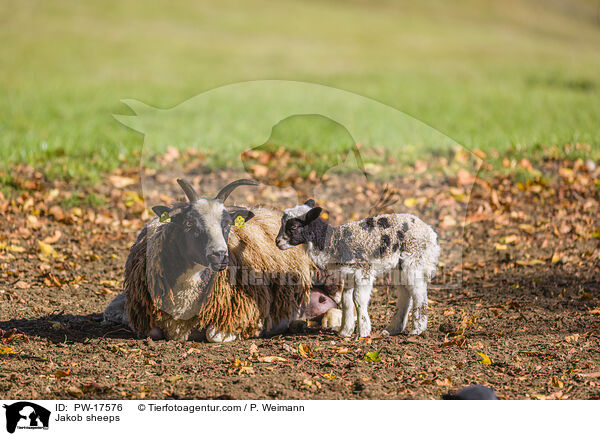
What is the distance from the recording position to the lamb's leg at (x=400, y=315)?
5.21 meters

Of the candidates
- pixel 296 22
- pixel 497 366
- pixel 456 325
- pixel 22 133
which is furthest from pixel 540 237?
pixel 296 22

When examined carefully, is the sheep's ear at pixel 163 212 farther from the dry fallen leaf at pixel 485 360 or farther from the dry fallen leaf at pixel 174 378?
the dry fallen leaf at pixel 485 360

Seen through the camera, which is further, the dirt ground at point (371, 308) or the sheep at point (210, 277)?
the sheep at point (210, 277)

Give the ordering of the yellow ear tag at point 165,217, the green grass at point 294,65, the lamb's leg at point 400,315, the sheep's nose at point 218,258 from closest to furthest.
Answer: the sheep's nose at point 218,258 < the yellow ear tag at point 165,217 < the lamb's leg at point 400,315 < the green grass at point 294,65

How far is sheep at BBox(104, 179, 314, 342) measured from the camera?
15.9ft

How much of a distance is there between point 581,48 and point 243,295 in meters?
24.7

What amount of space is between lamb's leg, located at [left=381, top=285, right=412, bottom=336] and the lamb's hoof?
460 millimetres

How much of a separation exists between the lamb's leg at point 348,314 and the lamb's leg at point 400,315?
0.29 m

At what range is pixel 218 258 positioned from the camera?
4684 millimetres

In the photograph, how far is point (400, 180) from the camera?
9.83 metres

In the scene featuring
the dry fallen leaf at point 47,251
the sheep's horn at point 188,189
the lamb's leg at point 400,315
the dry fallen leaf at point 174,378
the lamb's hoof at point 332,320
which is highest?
the sheep's horn at point 188,189

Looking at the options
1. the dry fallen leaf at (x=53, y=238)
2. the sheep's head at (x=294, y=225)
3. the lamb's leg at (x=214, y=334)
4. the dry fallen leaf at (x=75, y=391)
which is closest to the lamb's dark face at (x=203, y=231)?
the sheep's head at (x=294, y=225)

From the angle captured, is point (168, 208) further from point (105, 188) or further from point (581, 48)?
point (581, 48)

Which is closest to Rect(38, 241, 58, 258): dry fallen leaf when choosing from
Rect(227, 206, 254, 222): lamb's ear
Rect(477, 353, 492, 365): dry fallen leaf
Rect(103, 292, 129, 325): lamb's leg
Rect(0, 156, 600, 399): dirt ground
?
Rect(0, 156, 600, 399): dirt ground
